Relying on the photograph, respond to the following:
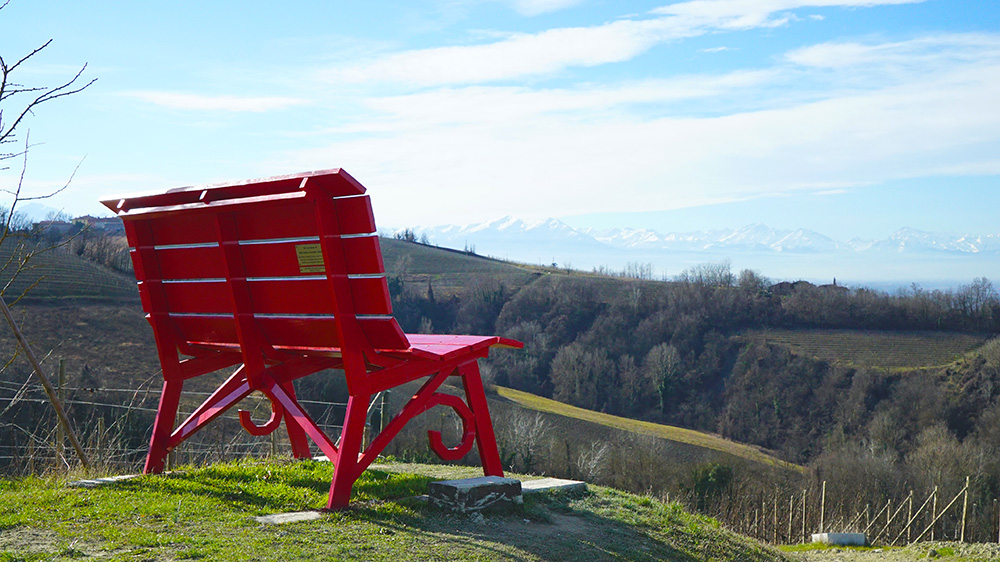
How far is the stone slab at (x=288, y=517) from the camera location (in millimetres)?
4094

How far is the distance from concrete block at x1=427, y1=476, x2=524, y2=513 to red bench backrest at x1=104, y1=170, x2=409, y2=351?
957 millimetres

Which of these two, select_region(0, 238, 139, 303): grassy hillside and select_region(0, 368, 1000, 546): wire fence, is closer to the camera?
select_region(0, 368, 1000, 546): wire fence

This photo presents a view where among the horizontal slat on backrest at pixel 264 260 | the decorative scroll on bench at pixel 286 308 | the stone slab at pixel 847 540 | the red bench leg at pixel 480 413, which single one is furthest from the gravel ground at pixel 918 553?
the horizontal slat on backrest at pixel 264 260

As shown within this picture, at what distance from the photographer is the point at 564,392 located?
288ft

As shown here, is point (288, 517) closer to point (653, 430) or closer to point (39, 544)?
point (39, 544)

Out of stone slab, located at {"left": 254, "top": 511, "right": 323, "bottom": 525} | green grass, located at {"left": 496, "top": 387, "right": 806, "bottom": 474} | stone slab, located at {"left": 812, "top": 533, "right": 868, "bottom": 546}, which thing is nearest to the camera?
stone slab, located at {"left": 254, "top": 511, "right": 323, "bottom": 525}

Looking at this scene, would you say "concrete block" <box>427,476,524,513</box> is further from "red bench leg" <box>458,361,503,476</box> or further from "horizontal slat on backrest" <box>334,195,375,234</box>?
"horizontal slat on backrest" <box>334,195,375,234</box>

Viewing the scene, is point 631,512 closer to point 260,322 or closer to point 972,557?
point 260,322

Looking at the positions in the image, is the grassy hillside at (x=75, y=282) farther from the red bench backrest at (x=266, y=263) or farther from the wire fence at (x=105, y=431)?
the red bench backrest at (x=266, y=263)

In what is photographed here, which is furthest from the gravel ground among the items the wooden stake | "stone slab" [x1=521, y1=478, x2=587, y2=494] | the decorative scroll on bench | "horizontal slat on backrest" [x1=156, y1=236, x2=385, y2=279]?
the wooden stake

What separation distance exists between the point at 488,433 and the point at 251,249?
205 centimetres

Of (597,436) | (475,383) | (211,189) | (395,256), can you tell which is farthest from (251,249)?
(395,256)

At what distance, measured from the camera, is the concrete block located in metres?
4.61

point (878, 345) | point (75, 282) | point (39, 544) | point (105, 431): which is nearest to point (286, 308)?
point (39, 544)
